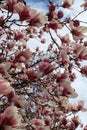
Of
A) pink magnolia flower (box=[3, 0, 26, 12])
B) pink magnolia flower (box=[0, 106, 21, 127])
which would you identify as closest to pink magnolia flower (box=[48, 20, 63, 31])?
pink magnolia flower (box=[3, 0, 26, 12])

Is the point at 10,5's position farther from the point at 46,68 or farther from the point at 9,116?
the point at 9,116

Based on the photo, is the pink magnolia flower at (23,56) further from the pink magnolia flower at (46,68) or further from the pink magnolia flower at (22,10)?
the pink magnolia flower at (22,10)

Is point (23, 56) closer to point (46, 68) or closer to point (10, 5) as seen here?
point (46, 68)

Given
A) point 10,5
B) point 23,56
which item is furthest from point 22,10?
point 23,56

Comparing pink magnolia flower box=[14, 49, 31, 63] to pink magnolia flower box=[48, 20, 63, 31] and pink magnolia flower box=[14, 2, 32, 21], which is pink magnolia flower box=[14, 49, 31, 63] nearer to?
pink magnolia flower box=[14, 2, 32, 21]

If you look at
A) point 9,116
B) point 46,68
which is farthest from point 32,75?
point 9,116


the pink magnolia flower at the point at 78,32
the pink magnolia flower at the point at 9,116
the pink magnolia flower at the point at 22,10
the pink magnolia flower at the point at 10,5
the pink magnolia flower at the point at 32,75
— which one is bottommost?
the pink magnolia flower at the point at 9,116

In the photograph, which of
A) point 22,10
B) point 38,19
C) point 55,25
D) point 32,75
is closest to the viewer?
point 22,10

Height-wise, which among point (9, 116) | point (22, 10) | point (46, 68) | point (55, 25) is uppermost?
point (55, 25)

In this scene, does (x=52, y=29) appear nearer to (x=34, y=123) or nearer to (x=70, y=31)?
(x=70, y=31)

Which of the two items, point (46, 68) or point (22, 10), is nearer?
point (22, 10)

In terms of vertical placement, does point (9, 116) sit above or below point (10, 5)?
below

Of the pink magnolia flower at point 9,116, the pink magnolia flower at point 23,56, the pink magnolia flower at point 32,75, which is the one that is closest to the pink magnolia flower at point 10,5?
the pink magnolia flower at point 23,56

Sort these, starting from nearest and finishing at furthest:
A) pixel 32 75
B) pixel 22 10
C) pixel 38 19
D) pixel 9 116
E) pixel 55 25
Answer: pixel 9 116, pixel 22 10, pixel 38 19, pixel 32 75, pixel 55 25
